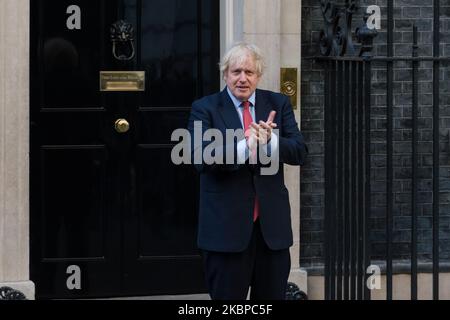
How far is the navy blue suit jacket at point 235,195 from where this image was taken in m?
5.60

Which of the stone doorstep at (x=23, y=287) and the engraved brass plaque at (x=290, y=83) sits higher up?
the engraved brass plaque at (x=290, y=83)

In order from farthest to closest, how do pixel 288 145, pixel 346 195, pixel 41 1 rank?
pixel 41 1 → pixel 346 195 → pixel 288 145

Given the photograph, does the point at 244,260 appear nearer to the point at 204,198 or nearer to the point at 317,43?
the point at 204,198

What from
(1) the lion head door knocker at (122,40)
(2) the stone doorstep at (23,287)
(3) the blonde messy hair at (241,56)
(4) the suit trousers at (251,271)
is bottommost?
(2) the stone doorstep at (23,287)

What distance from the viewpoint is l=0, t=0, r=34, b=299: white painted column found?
7.16 m

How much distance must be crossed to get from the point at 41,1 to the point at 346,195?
227 cm

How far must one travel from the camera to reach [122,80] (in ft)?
24.7

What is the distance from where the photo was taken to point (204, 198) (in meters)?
5.70

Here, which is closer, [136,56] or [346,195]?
[346,195]

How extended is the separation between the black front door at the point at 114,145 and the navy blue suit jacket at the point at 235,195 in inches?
74.6

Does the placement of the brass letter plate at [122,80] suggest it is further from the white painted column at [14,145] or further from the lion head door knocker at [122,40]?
the white painted column at [14,145]

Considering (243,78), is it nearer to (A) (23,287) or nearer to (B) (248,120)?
(B) (248,120)

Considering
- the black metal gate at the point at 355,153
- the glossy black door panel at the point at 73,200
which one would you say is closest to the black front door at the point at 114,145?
the glossy black door panel at the point at 73,200
